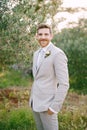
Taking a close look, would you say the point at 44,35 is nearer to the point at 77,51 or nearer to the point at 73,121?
the point at 73,121

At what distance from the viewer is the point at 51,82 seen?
4867mm

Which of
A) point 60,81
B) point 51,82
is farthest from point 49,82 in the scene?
point 60,81

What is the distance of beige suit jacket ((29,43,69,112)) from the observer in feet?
15.5

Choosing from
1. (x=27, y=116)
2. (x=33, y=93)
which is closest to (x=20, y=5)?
(x=27, y=116)

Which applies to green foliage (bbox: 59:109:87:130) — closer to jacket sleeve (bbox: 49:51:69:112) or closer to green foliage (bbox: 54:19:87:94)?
jacket sleeve (bbox: 49:51:69:112)

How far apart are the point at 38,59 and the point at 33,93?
436 millimetres

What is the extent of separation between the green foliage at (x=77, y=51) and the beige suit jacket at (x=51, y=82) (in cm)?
1327

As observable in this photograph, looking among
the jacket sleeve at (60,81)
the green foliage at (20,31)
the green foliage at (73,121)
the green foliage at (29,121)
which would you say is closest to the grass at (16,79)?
the green foliage at (29,121)

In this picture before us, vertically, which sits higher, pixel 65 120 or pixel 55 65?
pixel 55 65

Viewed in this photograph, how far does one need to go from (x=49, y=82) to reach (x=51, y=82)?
25mm

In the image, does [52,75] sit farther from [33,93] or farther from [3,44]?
[3,44]

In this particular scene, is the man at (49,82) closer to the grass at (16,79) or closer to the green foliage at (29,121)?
the green foliage at (29,121)

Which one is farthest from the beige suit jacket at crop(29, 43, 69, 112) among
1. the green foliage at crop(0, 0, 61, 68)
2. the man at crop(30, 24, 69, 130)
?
the green foliage at crop(0, 0, 61, 68)

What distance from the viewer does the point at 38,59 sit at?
16.6 feet
